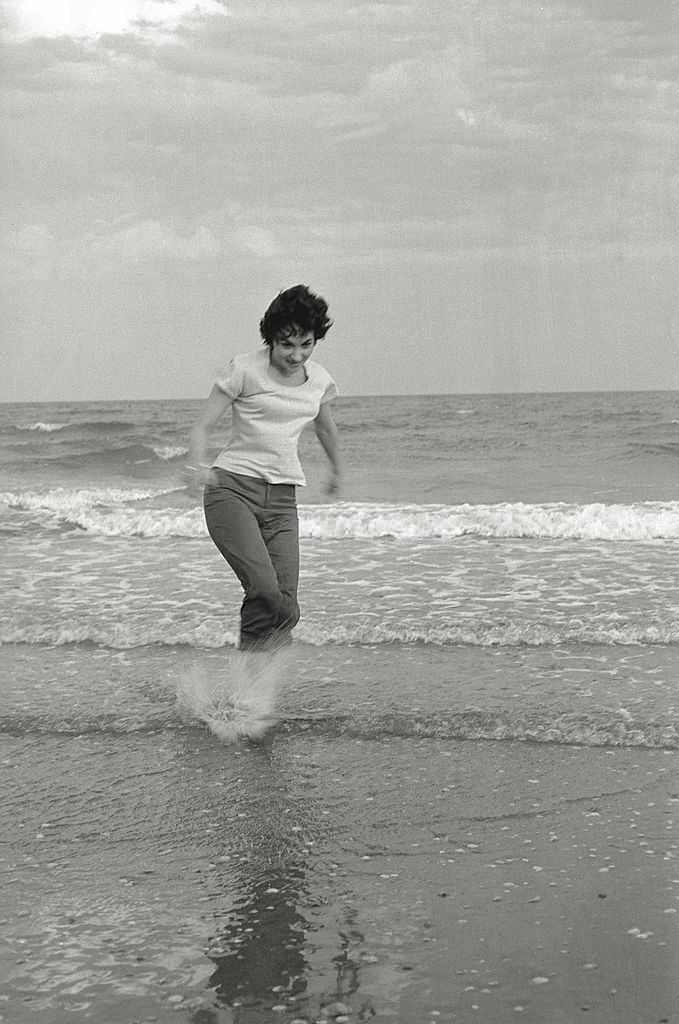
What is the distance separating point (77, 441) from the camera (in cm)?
3083

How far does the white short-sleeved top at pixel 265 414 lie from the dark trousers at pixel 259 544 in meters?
0.06

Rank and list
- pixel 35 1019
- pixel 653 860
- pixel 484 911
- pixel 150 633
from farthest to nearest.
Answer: pixel 150 633
pixel 653 860
pixel 484 911
pixel 35 1019

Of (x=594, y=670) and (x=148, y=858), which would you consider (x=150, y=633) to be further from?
(x=148, y=858)

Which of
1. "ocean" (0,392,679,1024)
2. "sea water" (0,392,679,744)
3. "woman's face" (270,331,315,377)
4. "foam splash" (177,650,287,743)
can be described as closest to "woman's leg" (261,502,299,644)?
"foam splash" (177,650,287,743)

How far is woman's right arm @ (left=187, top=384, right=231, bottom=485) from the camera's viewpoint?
4.35 metres

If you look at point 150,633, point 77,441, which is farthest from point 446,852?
point 77,441

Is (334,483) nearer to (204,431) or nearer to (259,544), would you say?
(259,544)

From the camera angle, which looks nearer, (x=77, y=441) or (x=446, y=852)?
(x=446, y=852)

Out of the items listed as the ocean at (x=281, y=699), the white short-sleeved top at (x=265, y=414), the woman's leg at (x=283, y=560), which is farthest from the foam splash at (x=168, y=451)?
the white short-sleeved top at (x=265, y=414)

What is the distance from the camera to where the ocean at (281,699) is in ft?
9.00

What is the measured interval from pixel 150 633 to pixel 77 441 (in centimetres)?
2519

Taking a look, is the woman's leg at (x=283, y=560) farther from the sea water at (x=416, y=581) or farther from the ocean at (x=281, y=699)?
the sea water at (x=416, y=581)

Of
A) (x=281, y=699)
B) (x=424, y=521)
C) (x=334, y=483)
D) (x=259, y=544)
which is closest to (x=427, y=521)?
(x=424, y=521)

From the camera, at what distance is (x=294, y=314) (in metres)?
4.19
